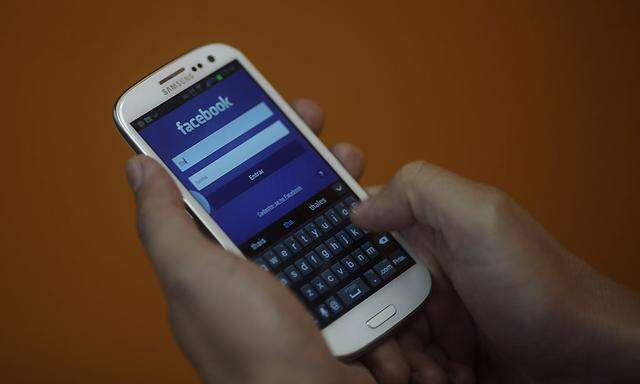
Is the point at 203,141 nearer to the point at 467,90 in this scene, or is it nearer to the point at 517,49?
the point at 467,90

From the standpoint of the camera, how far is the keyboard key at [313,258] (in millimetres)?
989

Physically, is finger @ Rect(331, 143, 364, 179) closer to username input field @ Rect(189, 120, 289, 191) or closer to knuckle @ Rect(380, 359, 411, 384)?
username input field @ Rect(189, 120, 289, 191)

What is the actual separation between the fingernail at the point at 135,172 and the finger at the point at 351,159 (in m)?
0.32

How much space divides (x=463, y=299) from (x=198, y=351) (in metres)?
0.35

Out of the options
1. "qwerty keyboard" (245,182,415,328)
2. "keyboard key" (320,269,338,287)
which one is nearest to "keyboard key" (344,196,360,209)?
"qwerty keyboard" (245,182,415,328)

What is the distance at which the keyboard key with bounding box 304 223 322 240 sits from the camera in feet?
Result: 3.31

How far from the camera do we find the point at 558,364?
955 mm

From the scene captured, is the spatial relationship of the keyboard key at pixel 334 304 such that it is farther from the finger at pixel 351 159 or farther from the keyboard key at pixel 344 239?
the finger at pixel 351 159

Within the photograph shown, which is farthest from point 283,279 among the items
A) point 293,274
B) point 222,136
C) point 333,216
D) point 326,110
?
point 326,110

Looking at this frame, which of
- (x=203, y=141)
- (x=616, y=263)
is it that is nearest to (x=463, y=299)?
(x=203, y=141)

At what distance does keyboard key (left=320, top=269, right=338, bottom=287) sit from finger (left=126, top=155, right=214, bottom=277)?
0.66 feet

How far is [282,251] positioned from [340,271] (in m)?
0.08

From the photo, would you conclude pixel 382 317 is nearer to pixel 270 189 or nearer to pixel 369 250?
pixel 369 250

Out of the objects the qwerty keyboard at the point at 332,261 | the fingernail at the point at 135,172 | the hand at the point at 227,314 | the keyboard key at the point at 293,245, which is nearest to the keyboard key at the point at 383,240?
the qwerty keyboard at the point at 332,261
